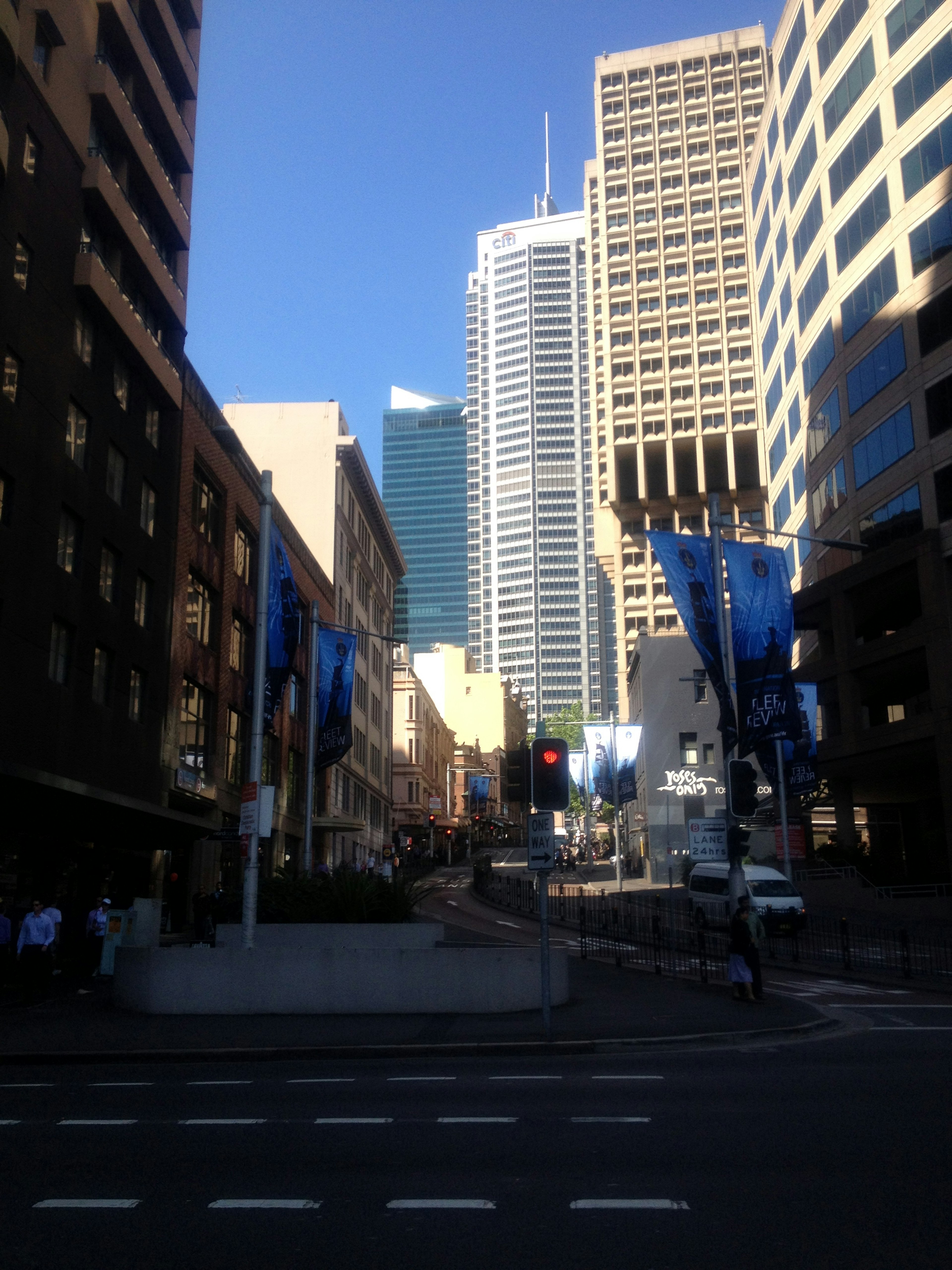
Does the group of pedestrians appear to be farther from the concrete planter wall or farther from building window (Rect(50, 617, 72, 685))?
building window (Rect(50, 617, 72, 685))

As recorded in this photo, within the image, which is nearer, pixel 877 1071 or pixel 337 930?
pixel 877 1071

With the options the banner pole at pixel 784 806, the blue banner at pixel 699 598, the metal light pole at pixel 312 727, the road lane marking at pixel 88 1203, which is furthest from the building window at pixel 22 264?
the banner pole at pixel 784 806

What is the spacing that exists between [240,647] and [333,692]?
14.2m

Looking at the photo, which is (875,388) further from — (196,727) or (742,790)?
(742,790)

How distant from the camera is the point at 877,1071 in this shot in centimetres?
1188

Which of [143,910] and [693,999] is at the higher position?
[143,910]

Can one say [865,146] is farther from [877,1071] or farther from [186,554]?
[877,1071]

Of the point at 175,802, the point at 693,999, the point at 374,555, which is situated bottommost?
the point at 693,999

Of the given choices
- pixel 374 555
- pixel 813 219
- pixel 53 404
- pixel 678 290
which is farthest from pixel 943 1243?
pixel 678 290

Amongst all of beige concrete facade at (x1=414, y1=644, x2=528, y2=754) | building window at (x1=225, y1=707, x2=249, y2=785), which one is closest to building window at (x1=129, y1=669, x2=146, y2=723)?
building window at (x1=225, y1=707, x2=249, y2=785)

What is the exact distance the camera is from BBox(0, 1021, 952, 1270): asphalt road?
608cm

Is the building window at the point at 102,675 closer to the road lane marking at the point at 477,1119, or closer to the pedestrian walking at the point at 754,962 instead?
A: the pedestrian walking at the point at 754,962

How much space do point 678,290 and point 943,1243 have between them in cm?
11458

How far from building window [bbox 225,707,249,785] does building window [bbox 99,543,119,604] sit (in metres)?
11.4
